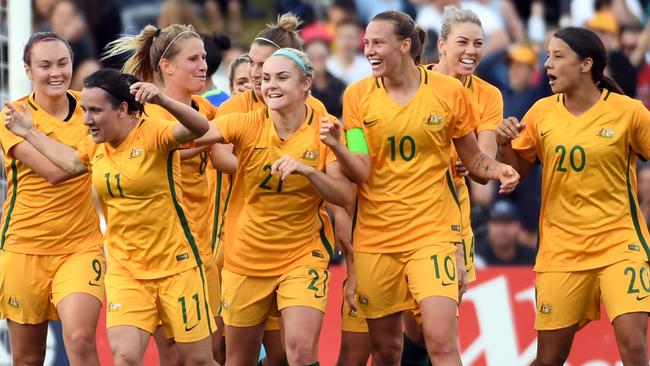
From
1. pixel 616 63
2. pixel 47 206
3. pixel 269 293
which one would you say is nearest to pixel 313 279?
pixel 269 293

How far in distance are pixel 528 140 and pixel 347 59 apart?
6.60m

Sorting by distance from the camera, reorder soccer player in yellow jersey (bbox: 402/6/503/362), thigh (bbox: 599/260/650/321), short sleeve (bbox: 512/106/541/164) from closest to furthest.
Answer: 1. thigh (bbox: 599/260/650/321)
2. short sleeve (bbox: 512/106/541/164)
3. soccer player in yellow jersey (bbox: 402/6/503/362)

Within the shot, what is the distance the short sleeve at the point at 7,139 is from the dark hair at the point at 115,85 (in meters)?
0.84

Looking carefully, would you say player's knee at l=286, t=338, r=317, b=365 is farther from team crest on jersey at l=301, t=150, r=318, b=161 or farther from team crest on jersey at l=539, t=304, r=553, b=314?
team crest on jersey at l=539, t=304, r=553, b=314

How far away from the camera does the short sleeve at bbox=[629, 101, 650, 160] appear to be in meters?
9.73

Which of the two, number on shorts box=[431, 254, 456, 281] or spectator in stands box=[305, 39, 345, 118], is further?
spectator in stands box=[305, 39, 345, 118]

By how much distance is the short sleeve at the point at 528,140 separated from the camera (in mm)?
10062

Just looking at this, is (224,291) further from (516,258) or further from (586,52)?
(516,258)

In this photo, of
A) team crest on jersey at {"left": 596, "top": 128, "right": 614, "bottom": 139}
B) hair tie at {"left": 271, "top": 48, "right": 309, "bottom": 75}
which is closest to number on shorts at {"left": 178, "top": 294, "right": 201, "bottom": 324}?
hair tie at {"left": 271, "top": 48, "right": 309, "bottom": 75}

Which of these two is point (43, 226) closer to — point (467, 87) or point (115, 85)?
point (115, 85)

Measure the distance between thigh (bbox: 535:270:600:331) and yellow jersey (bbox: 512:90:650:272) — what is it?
0.22 feet

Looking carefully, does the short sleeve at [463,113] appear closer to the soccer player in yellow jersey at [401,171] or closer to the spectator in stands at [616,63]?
the soccer player in yellow jersey at [401,171]

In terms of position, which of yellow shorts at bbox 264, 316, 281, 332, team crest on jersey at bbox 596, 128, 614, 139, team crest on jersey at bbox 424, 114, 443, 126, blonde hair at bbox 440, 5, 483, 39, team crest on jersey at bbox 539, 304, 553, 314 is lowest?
yellow shorts at bbox 264, 316, 281, 332

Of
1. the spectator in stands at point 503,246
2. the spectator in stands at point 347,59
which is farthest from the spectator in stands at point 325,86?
the spectator in stands at point 503,246
